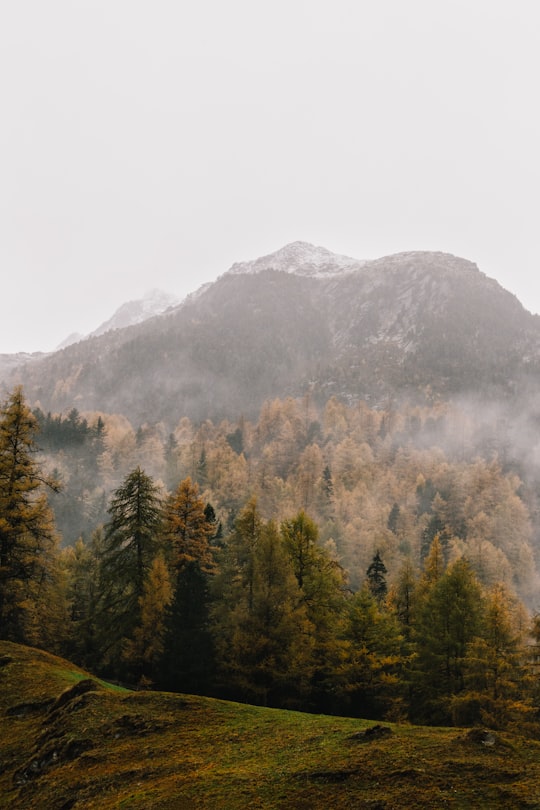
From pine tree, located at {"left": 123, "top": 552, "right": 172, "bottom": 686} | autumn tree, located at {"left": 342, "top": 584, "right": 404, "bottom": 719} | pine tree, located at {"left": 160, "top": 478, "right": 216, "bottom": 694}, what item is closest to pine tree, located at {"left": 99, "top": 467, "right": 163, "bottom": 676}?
pine tree, located at {"left": 123, "top": 552, "right": 172, "bottom": 686}

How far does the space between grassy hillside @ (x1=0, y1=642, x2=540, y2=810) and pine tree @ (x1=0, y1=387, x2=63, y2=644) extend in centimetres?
952

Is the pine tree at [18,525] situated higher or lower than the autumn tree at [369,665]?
higher

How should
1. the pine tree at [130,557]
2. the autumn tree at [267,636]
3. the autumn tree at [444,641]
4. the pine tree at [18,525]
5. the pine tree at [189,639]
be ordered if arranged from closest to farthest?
the autumn tree at [267,636] < the pine tree at [189,639] < the pine tree at [18,525] < the autumn tree at [444,641] < the pine tree at [130,557]

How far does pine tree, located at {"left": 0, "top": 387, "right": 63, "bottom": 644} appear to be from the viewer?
91.9 feet

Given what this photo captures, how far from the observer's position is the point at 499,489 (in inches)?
4596

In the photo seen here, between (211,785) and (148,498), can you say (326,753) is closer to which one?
(211,785)

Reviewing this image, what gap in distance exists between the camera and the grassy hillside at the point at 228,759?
11016 millimetres

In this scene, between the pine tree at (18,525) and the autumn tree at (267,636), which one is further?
the pine tree at (18,525)

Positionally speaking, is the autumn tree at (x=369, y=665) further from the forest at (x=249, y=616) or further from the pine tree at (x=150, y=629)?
the pine tree at (x=150, y=629)

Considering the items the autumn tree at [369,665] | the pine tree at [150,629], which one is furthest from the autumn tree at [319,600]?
the pine tree at [150,629]

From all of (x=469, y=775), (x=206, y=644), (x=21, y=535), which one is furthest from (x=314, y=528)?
(x=469, y=775)

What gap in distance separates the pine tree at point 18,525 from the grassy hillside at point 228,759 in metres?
9.52

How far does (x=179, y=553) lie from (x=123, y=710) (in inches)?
639

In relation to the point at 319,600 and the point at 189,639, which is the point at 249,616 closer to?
the point at 189,639
